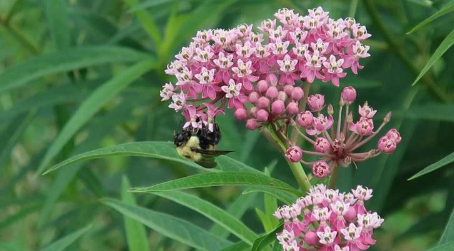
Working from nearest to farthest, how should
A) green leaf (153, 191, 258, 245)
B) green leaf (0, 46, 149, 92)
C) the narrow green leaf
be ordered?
green leaf (153, 191, 258, 245) < green leaf (0, 46, 149, 92) < the narrow green leaf

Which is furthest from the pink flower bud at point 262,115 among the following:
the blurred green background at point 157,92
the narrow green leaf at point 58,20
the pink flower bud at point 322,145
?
the narrow green leaf at point 58,20

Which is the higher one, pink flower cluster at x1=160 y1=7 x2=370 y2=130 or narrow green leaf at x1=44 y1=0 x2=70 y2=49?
narrow green leaf at x1=44 y1=0 x2=70 y2=49

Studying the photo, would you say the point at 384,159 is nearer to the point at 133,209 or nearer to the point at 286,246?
the point at 133,209

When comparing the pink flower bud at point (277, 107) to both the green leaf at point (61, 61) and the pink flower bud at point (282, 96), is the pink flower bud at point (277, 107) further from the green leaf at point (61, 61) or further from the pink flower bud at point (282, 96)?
the green leaf at point (61, 61)

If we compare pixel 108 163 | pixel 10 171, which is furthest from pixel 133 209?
pixel 108 163

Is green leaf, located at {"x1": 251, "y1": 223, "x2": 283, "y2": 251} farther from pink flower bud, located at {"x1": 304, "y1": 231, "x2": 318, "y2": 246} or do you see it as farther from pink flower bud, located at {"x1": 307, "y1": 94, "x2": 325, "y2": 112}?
pink flower bud, located at {"x1": 307, "y1": 94, "x2": 325, "y2": 112}

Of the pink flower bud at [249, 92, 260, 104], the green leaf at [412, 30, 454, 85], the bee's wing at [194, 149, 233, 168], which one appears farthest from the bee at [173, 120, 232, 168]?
the green leaf at [412, 30, 454, 85]
